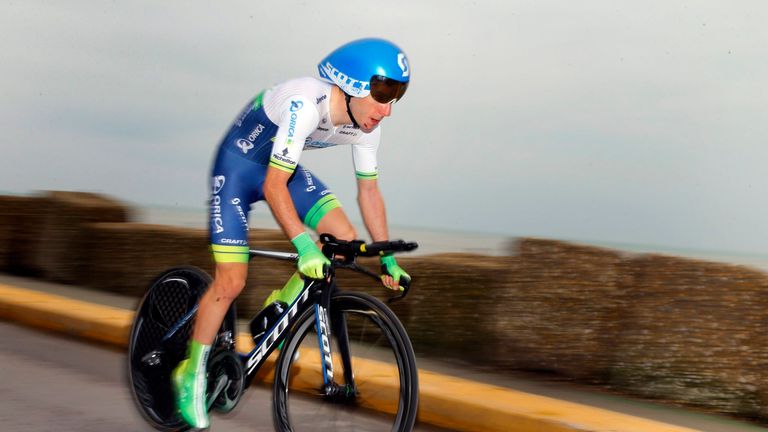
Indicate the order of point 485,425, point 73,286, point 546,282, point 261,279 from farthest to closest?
point 73,286 < point 261,279 < point 546,282 < point 485,425

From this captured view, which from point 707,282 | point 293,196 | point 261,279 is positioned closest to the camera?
point 293,196

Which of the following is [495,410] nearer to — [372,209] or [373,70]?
[372,209]

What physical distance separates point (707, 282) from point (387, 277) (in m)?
2.41

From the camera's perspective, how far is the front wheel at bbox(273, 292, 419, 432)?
4.30 meters

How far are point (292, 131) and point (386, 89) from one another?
43 centimetres

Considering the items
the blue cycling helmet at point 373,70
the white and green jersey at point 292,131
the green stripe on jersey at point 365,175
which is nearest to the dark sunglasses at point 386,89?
the blue cycling helmet at point 373,70

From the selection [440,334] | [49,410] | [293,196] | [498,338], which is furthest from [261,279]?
[293,196]

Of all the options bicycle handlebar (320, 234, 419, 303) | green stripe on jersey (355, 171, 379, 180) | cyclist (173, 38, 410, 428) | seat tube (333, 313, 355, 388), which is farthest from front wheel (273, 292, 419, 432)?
green stripe on jersey (355, 171, 379, 180)

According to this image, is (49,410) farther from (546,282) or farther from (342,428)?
(546,282)

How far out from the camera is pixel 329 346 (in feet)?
14.7

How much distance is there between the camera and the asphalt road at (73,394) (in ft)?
18.2

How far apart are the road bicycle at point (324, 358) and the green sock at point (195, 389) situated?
0.06 meters

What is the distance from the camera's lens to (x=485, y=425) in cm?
574

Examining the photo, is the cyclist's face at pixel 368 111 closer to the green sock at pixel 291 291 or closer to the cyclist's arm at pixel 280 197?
the cyclist's arm at pixel 280 197
